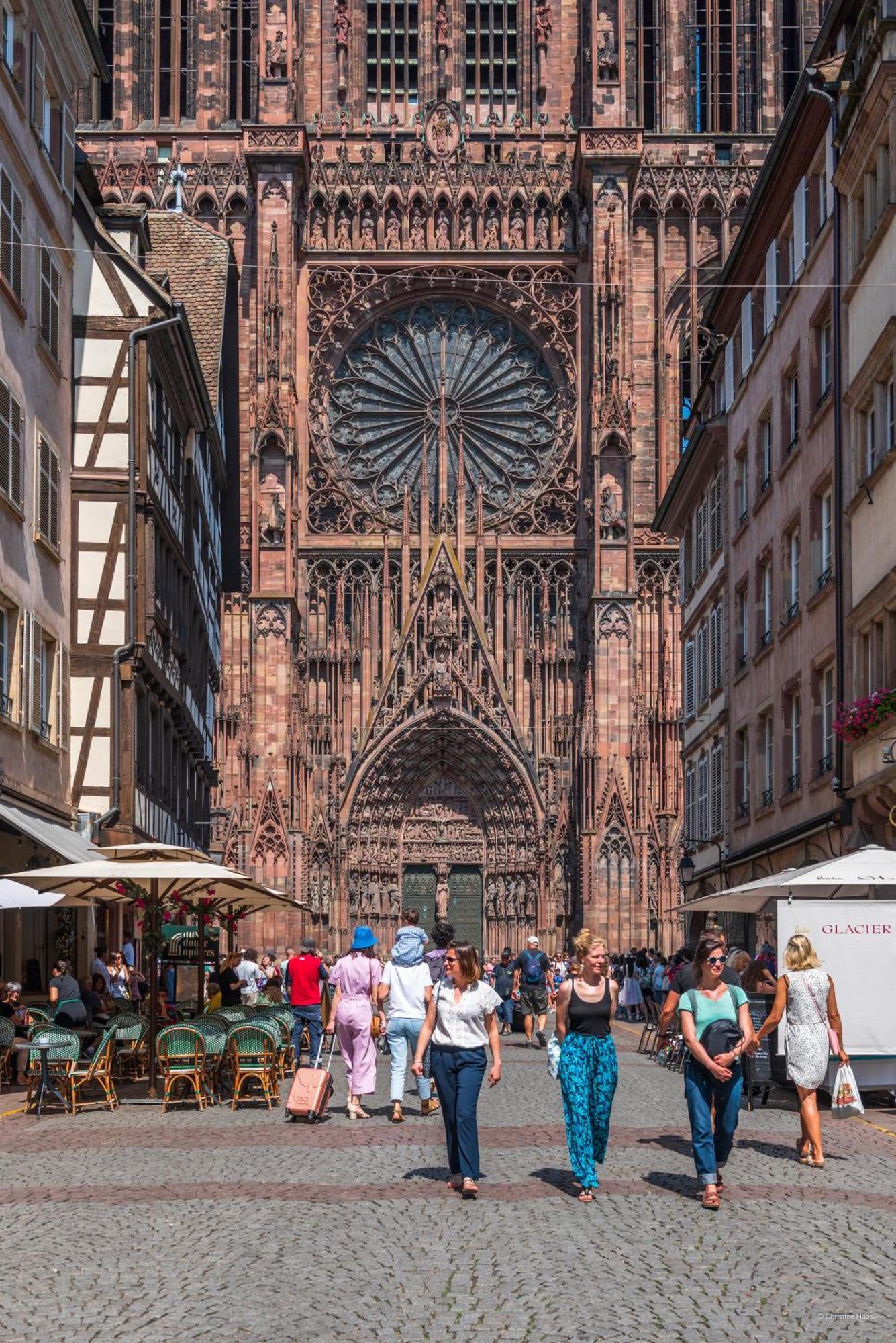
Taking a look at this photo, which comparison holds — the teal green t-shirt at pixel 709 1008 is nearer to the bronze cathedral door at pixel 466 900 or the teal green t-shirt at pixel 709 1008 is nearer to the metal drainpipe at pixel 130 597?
the metal drainpipe at pixel 130 597

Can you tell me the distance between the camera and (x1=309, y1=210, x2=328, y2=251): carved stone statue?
59031mm

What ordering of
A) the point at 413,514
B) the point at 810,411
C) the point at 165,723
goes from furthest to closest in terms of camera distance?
the point at 413,514 < the point at 165,723 < the point at 810,411

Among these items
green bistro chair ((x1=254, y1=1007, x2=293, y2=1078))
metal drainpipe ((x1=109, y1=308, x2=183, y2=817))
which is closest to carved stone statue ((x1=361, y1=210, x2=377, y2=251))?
metal drainpipe ((x1=109, y1=308, x2=183, y2=817))

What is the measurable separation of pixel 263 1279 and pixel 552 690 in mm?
48124

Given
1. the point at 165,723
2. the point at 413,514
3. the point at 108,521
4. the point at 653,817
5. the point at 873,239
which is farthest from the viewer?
the point at 413,514

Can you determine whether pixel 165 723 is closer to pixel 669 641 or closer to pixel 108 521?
pixel 108 521

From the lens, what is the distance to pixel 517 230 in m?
59.2

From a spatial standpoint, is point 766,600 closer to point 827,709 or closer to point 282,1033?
point 827,709

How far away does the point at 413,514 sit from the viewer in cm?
5916

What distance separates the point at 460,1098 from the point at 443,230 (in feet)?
161

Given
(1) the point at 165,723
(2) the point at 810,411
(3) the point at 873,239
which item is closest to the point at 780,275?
(2) the point at 810,411

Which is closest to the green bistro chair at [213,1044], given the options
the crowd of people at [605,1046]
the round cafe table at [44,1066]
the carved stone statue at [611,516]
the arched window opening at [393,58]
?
the round cafe table at [44,1066]

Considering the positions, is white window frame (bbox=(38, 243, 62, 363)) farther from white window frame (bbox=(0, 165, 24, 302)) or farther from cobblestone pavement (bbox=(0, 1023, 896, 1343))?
cobblestone pavement (bbox=(0, 1023, 896, 1343))


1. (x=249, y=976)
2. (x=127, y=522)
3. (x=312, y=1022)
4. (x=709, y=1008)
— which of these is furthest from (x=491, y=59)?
(x=709, y=1008)
